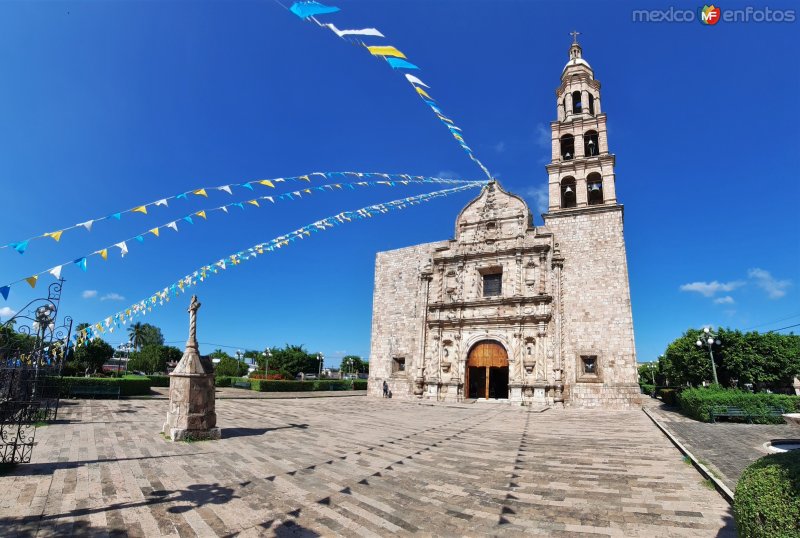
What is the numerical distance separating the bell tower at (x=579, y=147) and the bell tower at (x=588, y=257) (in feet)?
Answer: 0.19

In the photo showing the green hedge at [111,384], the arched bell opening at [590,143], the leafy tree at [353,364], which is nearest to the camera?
the green hedge at [111,384]

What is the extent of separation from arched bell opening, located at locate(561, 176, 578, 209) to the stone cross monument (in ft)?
72.9

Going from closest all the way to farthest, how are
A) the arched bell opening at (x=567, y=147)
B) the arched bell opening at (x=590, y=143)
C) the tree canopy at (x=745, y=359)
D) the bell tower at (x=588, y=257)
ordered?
1. the bell tower at (x=588, y=257)
2. the tree canopy at (x=745, y=359)
3. the arched bell opening at (x=590, y=143)
4. the arched bell opening at (x=567, y=147)

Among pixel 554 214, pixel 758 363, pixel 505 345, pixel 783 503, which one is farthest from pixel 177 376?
pixel 758 363

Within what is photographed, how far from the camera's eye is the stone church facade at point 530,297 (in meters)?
21.5

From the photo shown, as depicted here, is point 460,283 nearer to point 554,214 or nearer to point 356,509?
point 554,214

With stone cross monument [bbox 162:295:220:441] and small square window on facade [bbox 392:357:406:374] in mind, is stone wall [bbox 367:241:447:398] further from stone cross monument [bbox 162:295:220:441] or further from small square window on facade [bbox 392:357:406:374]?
stone cross monument [bbox 162:295:220:441]

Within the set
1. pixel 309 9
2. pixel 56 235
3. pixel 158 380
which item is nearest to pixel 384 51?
pixel 309 9

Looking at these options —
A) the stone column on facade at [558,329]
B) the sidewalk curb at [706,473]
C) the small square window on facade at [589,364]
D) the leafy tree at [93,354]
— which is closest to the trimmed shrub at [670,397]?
the small square window on facade at [589,364]

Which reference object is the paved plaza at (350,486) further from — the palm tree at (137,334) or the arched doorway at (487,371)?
the palm tree at (137,334)

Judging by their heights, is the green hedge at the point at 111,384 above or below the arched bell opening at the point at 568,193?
below

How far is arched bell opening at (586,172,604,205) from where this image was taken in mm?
24578

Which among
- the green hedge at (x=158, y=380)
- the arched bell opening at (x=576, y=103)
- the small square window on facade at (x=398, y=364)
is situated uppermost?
the arched bell opening at (x=576, y=103)

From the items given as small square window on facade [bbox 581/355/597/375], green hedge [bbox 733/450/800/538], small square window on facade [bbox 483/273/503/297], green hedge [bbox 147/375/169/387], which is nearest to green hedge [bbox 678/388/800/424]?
small square window on facade [bbox 581/355/597/375]
